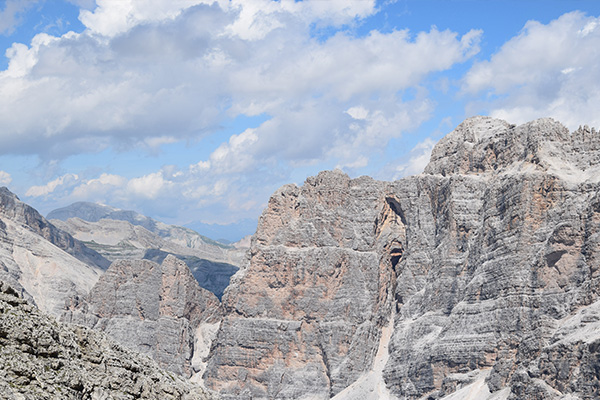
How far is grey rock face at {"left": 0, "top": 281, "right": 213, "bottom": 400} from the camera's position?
43.6m

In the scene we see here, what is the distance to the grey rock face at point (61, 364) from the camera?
4362cm

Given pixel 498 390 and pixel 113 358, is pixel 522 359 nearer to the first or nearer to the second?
pixel 498 390

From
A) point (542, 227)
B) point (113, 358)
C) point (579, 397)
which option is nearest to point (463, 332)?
point (542, 227)

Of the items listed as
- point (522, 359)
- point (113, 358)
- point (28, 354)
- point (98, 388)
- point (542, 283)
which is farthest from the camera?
point (542, 283)

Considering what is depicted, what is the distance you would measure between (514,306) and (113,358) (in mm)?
147310

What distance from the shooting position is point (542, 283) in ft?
616

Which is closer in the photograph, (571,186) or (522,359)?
(522,359)

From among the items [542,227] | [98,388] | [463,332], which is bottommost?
[98,388]

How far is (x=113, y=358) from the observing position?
5172 centimetres

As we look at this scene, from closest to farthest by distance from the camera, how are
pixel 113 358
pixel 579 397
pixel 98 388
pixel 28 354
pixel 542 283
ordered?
pixel 28 354
pixel 98 388
pixel 113 358
pixel 579 397
pixel 542 283

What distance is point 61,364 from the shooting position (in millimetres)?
46125

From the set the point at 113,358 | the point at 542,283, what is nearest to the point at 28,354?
the point at 113,358

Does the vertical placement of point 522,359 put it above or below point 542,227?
below

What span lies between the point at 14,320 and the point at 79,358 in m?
4.81
